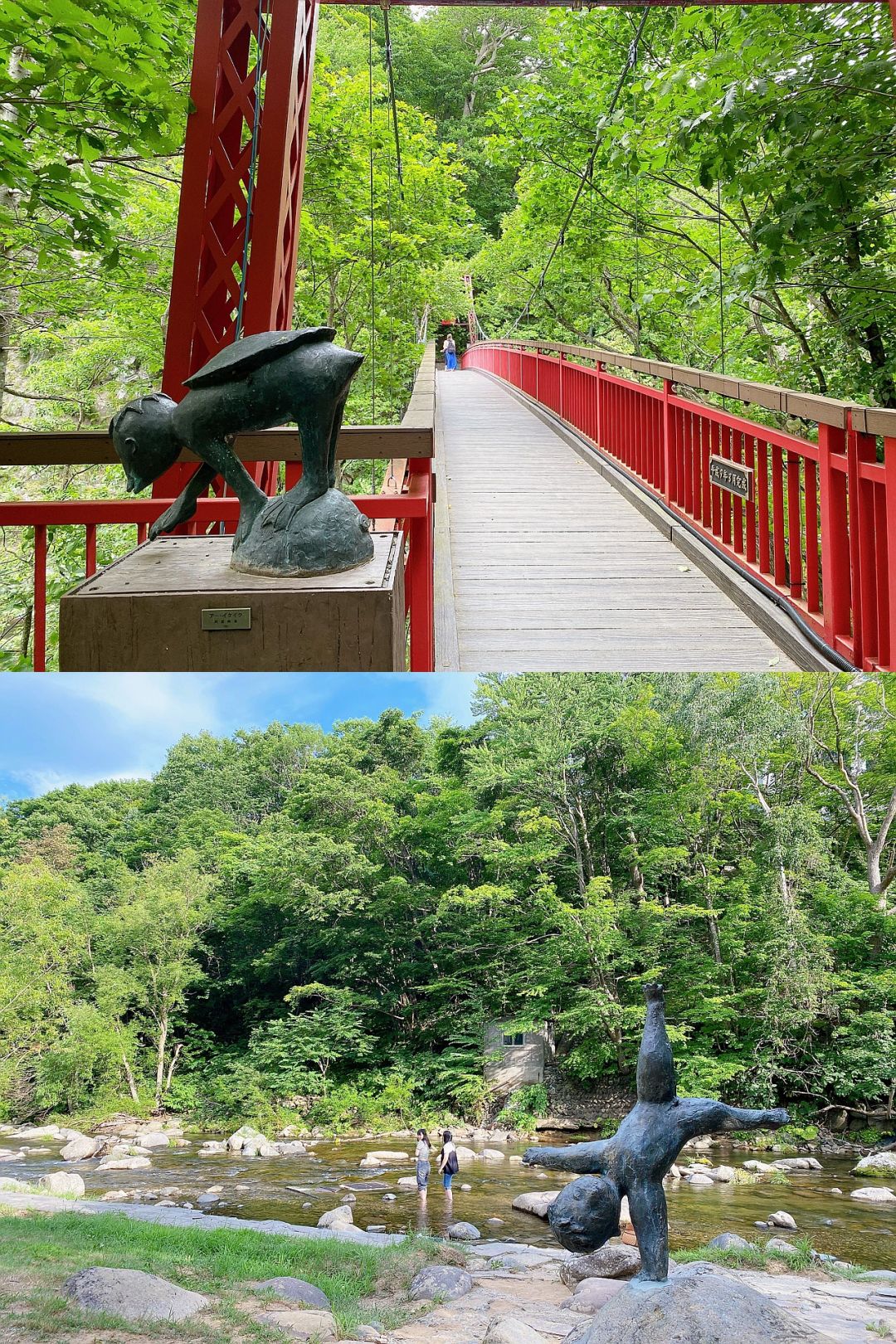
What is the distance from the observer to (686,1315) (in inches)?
108

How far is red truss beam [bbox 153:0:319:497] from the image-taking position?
3.78 meters

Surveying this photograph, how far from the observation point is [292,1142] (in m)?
6.64

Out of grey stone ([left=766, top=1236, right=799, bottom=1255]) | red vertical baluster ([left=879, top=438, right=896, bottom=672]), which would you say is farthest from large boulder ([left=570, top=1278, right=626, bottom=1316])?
red vertical baluster ([left=879, top=438, right=896, bottom=672])

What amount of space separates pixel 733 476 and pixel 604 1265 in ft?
12.4

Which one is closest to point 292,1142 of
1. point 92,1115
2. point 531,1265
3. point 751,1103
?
point 92,1115

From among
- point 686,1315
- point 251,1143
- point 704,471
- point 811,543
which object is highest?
point 704,471

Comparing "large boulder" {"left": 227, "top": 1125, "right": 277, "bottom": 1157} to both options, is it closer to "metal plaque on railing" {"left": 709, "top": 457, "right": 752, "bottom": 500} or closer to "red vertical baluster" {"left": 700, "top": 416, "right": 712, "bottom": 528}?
"red vertical baluster" {"left": 700, "top": 416, "right": 712, "bottom": 528}

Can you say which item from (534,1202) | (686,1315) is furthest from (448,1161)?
(686,1315)

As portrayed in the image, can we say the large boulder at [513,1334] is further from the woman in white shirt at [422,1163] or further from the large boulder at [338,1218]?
the woman in white shirt at [422,1163]

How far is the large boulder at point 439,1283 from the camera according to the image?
4762mm

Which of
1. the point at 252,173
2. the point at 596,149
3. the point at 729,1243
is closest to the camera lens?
the point at 252,173

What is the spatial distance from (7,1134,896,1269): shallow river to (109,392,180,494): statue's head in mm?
Result: 4686

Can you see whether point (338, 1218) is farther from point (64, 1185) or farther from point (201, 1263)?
point (64, 1185)

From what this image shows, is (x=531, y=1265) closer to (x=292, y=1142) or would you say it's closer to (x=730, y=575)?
(x=292, y=1142)
